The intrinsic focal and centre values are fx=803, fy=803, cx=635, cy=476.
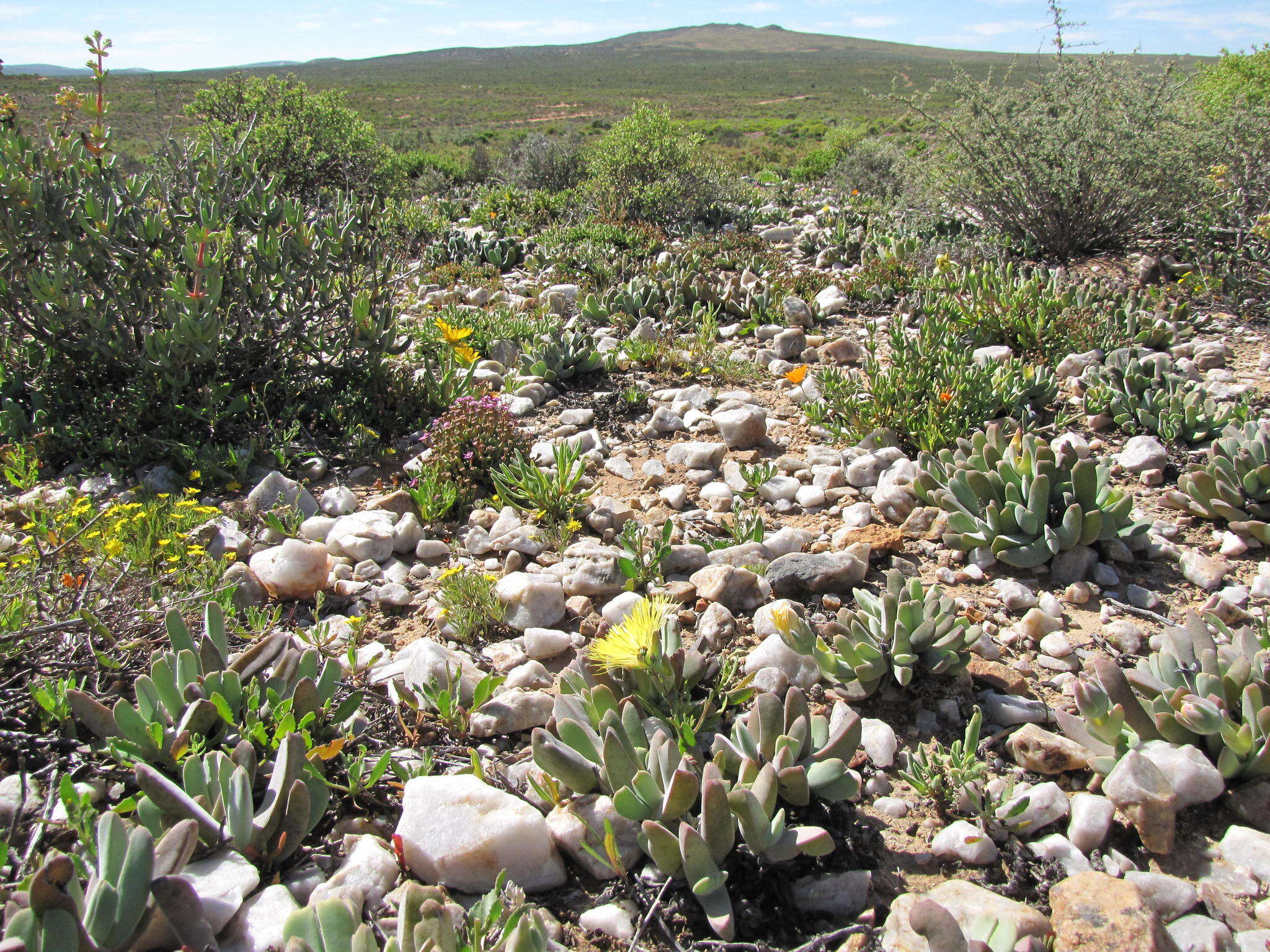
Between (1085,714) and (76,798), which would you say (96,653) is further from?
(1085,714)

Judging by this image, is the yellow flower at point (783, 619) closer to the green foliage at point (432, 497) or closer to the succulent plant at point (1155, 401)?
the green foliage at point (432, 497)

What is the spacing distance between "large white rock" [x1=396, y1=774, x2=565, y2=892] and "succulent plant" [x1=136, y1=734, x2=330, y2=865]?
0.25 m

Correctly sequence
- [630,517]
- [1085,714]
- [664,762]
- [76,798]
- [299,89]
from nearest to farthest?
1. [76,798]
2. [664,762]
3. [1085,714]
4. [630,517]
5. [299,89]

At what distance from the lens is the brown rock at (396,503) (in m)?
3.81

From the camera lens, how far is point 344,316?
192 inches

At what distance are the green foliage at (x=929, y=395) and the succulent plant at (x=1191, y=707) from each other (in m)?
1.77

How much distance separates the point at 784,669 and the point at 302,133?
12078 mm

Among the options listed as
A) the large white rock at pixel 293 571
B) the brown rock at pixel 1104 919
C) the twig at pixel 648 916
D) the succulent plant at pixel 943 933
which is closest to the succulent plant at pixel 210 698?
the large white rock at pixel 293 571

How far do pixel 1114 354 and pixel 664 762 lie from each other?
4.10 metres

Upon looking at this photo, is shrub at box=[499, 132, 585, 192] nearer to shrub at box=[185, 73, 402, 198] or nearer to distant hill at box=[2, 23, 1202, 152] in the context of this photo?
shrub at box=[185, 73, 402, 198]

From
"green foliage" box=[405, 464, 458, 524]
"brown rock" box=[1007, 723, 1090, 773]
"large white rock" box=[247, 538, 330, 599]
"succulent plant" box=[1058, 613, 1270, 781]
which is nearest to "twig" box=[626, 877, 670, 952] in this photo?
"brown rock" box=[1007, 723, 1090, 773]

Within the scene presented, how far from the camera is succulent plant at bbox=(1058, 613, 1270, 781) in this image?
2.16 metres

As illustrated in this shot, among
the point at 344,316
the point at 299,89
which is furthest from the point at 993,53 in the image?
the point at 344,316

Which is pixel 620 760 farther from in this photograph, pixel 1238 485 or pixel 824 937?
pixel 1238 485
